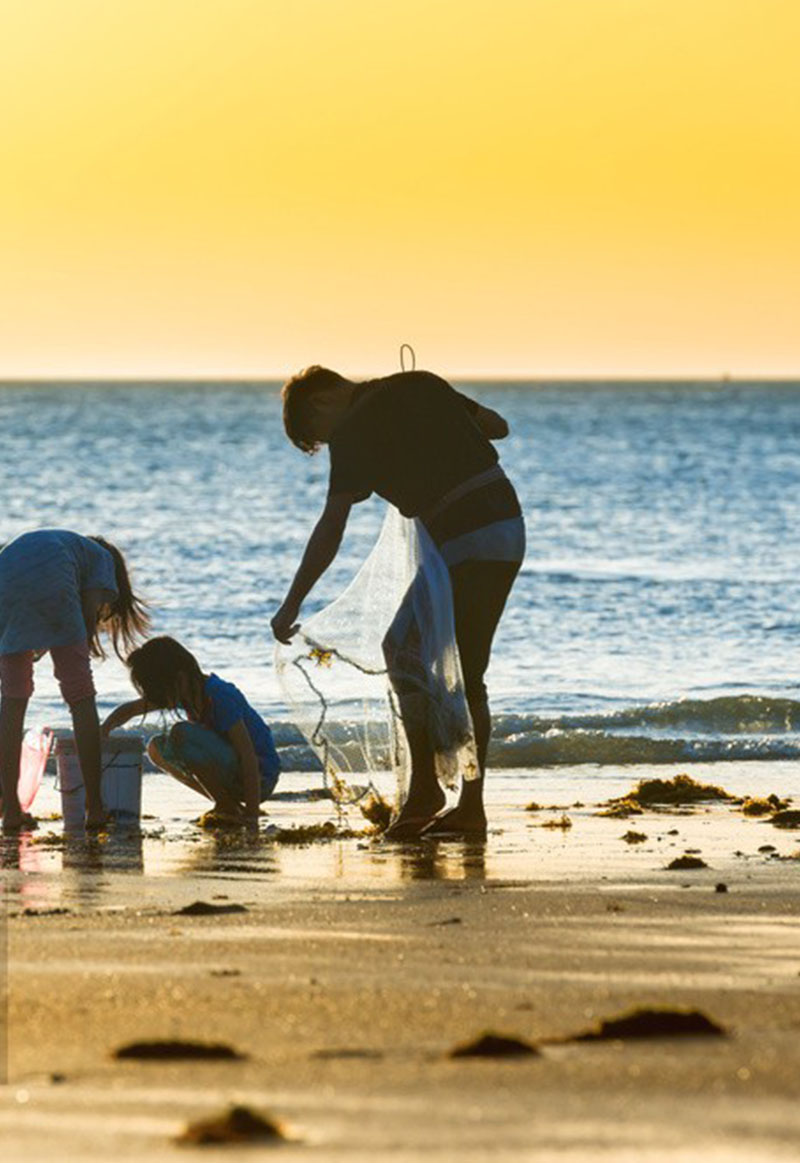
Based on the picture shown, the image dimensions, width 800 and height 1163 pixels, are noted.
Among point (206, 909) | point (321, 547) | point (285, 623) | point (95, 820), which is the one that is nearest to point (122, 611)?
point (95, 820)

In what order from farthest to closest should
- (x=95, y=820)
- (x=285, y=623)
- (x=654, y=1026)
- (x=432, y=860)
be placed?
(x=95, y=820), (x=285, y=623), (x=432, y=860), (x=654, y=1026)

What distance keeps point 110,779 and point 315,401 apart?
66.9 inches

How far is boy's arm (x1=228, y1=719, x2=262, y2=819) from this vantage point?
8.39 meters

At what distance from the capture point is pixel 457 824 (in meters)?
7.95

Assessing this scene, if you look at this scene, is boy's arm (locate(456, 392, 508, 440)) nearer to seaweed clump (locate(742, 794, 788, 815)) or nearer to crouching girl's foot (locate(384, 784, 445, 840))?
crouching girl's foot (locate(384, 784, 445, 840))

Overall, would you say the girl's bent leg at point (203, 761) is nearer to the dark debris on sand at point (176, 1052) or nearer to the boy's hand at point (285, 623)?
the boy's hand at point (285, 623)

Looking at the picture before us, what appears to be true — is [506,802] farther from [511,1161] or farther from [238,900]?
[511,1161]

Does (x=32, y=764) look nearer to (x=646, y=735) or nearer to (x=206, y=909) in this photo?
(x=206, y=909)

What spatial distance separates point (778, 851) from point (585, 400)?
105 metres

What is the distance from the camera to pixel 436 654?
7.75 m

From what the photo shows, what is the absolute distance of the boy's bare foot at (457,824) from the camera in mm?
7930

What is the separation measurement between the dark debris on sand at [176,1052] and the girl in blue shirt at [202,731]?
4409mm

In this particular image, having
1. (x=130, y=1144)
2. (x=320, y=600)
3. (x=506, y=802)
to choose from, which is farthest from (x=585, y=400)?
(x=130, y=1144)

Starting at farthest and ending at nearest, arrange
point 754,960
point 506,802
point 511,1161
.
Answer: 1. point 506,802
2. point 754,960
3. point 511,1161
